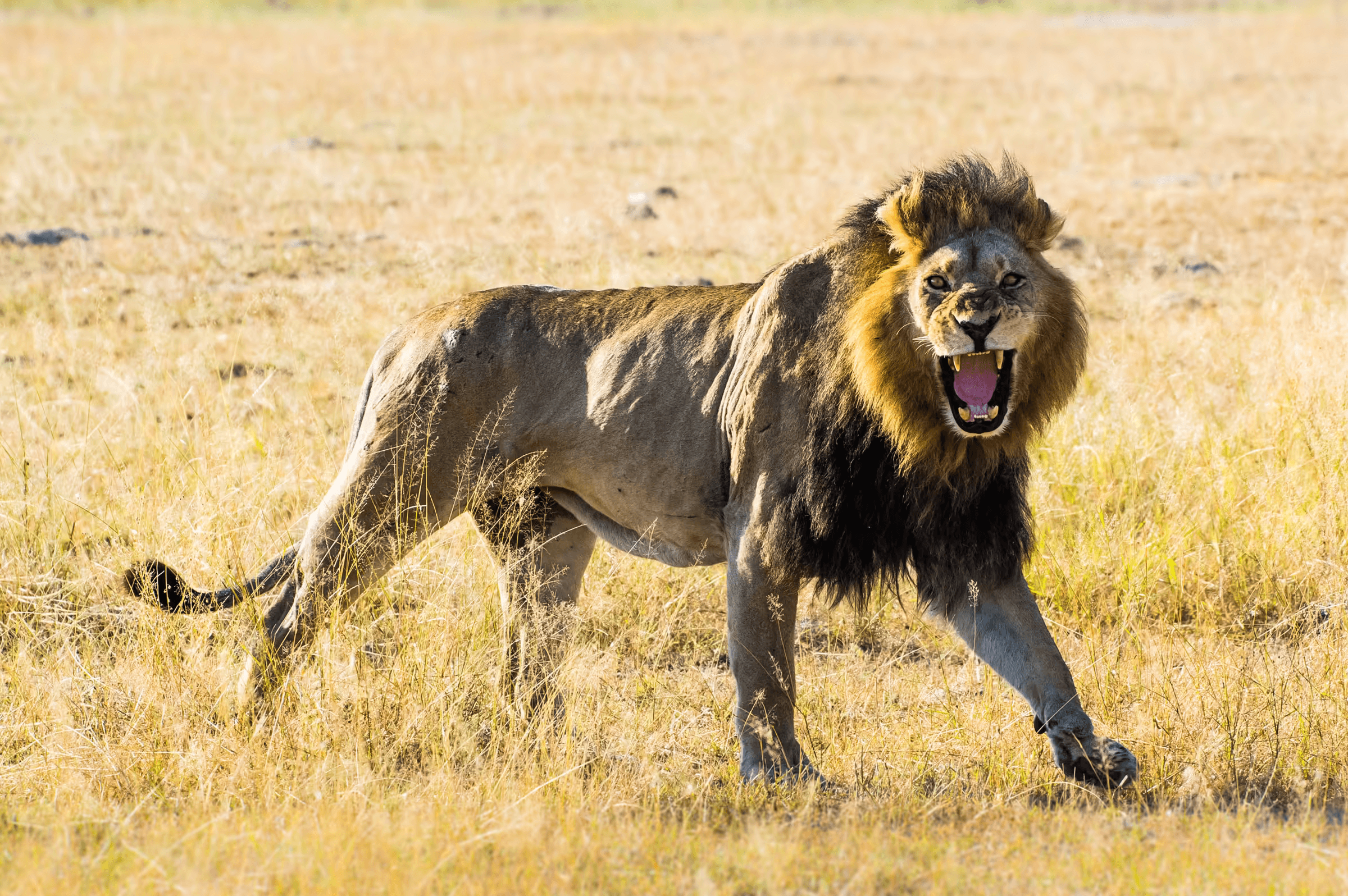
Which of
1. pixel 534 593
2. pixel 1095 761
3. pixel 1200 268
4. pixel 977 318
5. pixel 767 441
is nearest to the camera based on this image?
pixel 977 318


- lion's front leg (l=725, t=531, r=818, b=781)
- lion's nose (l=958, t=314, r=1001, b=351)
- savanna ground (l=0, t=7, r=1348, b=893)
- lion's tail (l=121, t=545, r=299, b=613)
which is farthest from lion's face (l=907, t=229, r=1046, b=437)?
lion's tail (l=121, t=545, r=299, b=613)

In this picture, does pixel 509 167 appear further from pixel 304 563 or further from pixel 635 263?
pixel 304 563

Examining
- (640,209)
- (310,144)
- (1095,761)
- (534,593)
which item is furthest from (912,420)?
(310,144)

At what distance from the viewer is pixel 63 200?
13766 millimetres

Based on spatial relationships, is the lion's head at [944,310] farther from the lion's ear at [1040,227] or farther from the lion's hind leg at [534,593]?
the lion's hind leg at [534,593]

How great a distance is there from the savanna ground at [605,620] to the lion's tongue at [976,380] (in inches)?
49.0

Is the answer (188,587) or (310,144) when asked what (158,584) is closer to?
(188,587)

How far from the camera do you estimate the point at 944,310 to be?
375cm

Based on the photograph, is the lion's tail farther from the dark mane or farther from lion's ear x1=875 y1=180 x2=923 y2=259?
lion's ear x1=875 y1=180 x2=923 y2=259

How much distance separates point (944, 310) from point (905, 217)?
0.38 metres

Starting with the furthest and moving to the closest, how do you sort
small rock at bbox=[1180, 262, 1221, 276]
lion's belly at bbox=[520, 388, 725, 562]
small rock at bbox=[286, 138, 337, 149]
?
small rock at bbox=[286, 138, 337, 149] → small rock at bbox=[1180, 262, 1221, 276] → lion's belly at bbox=[520, 388, 725, 562]

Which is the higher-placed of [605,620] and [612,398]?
[612,398]

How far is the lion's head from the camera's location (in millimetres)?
3852

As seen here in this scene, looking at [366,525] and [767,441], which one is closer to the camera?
[767,441]
